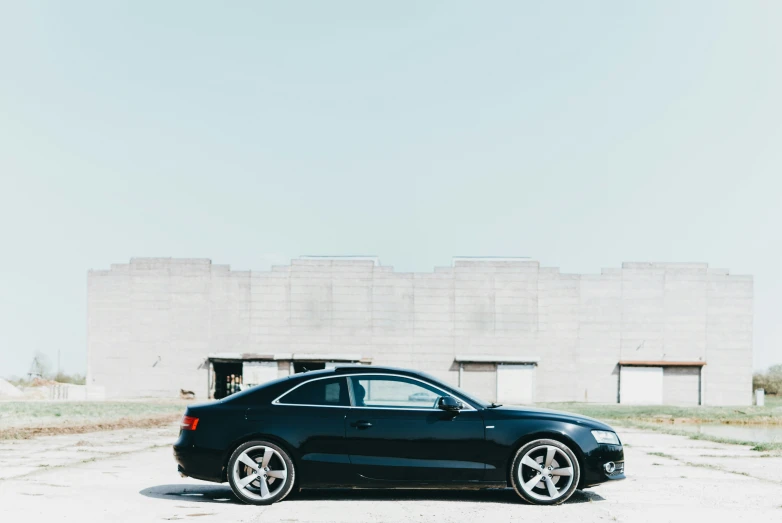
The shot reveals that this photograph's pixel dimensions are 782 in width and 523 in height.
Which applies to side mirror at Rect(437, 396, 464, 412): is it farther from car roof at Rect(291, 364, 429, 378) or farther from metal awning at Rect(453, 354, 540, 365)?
metal awning at Rect(453, 354, 540, 365)

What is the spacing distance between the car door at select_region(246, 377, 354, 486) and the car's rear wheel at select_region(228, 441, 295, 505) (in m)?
0.13

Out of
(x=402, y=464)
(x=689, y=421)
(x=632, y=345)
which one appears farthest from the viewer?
(x=632, y=345)

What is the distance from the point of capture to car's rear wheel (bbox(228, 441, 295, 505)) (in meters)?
9.94

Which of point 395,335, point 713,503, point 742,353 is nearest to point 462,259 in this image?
point 395,335

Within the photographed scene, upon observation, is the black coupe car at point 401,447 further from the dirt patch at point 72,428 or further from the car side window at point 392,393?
the dirt patch at point 72,428

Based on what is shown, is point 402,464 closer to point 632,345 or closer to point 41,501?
point 41,501

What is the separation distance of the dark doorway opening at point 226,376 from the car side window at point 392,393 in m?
63.8

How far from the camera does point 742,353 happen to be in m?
70.6

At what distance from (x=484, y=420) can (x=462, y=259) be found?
6264 cm

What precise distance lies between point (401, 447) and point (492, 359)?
60968mm

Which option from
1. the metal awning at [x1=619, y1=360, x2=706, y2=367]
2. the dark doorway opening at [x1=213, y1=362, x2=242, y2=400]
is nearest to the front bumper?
the metal awning at [x1=619, y1=360, x2=706, y2=367]

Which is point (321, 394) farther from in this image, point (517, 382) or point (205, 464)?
point (517, 382)

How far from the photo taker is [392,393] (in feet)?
33.5

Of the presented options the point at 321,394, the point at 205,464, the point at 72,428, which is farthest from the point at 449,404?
the point at 72,428
